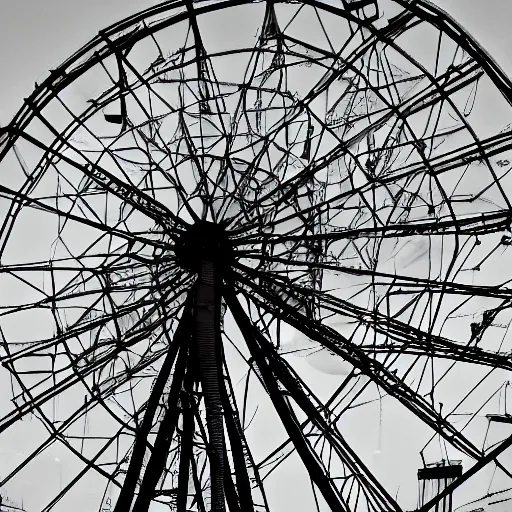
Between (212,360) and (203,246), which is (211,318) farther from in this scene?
(203,246)

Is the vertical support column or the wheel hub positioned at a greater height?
the wheel hub

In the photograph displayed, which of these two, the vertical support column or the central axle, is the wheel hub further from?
the vertical support column

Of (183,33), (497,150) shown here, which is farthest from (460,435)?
(183,33)

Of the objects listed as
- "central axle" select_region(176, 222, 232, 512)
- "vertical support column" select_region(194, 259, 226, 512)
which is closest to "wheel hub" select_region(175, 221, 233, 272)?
"central axle" select_region(176, 222, 232, 512)

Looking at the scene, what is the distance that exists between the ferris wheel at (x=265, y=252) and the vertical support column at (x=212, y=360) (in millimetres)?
113

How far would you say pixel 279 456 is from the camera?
14.6 meters

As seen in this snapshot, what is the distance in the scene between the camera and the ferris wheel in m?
13.4

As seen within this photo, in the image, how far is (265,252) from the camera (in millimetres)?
14141

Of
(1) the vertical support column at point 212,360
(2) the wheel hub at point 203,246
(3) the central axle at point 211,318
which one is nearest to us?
(1) the vertical support column at point 212,360

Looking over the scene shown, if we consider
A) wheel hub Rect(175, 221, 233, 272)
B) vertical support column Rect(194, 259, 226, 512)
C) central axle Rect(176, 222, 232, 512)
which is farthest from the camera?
wheel hub Rect(175, 221, 233, 272)

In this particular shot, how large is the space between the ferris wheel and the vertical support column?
113 millimetres

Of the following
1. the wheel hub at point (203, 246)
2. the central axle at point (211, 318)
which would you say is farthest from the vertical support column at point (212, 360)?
the wheel hub at point (203, 246)

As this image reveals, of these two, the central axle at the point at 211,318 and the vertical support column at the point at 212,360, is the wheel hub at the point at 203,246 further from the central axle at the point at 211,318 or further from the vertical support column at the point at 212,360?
the vertical support column at the point at 212,360

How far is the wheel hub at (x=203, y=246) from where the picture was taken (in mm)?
13422
